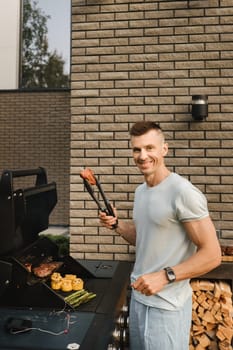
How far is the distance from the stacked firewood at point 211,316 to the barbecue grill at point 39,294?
0.87 metres

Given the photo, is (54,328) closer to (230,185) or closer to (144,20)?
(230,185)

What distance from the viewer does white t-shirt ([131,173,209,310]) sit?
60.4 inches

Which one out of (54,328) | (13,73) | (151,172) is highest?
(13,73)

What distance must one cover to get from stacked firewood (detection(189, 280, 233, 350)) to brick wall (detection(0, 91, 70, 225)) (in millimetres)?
7934

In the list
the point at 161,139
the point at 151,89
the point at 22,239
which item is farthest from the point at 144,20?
the point at 22,239

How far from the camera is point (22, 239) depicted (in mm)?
2215

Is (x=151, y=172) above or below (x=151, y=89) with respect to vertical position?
below

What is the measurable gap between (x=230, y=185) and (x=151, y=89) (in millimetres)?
1189

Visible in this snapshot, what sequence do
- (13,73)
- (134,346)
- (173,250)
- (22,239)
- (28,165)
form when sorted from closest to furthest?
(173,250) < (134,346) < (22,239) < (13,73) < (28,165)

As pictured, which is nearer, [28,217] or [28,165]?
[28,217]

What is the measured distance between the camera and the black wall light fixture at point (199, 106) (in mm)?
3146

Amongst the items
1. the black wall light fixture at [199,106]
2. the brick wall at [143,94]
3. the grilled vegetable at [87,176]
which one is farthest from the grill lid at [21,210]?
the black wall light fixture at [199,106]

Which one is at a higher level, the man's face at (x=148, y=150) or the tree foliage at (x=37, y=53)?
the tree foliage at (x=37, y=53)

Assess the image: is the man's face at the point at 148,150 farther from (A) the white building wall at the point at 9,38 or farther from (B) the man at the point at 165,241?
(A) the white building wall at the point at 9,38
